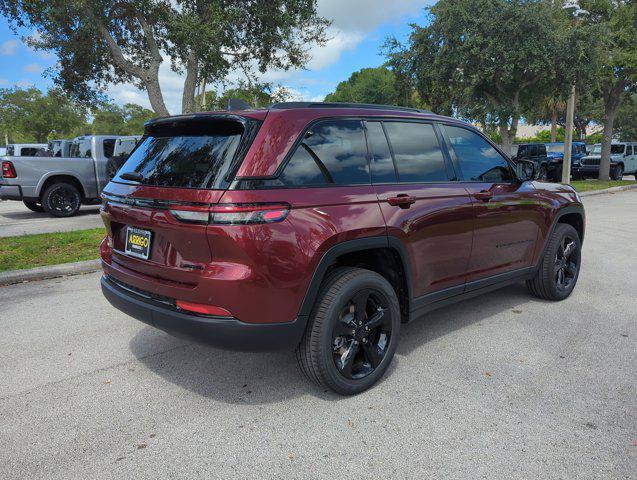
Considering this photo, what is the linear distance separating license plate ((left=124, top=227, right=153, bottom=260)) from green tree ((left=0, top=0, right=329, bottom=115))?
28.9 ft

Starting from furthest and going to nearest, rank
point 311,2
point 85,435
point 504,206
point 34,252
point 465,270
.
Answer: point 311,2, point 34,252, point 504,206, point 465,270, point 85,435

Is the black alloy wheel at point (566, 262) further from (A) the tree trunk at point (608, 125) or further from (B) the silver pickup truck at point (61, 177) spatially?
(A) the tree trunk at point (608, 125)

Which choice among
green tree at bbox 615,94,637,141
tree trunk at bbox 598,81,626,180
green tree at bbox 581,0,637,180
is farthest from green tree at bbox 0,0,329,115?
green tree at bbox 615,94,637,141

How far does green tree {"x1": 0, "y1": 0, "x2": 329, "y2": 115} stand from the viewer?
11.3m

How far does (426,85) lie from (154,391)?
17564 mm

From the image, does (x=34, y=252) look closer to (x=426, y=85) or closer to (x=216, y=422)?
(x=216, y=422)

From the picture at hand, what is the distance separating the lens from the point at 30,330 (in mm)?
4410

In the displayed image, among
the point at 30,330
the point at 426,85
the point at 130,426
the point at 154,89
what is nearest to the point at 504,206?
the point at 130,426

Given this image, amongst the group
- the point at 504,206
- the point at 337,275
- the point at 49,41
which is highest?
the point at 49,41

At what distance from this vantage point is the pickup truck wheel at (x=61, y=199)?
11781 millimetres

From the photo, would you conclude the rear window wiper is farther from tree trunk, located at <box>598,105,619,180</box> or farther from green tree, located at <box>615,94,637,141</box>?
green tree, located at <box>615,94,637,141</box>

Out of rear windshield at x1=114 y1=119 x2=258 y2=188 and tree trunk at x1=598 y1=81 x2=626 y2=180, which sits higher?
tree trunk at x1=598 y1=81 x2=626 y2=180

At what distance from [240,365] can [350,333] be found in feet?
3.26

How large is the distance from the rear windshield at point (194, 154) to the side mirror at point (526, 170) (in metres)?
2.91
